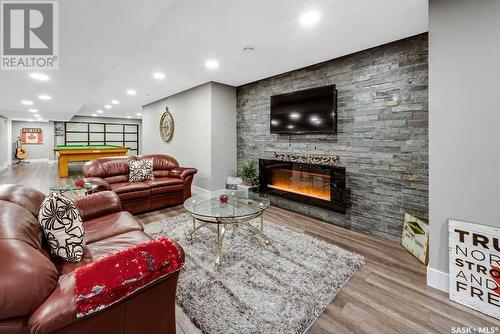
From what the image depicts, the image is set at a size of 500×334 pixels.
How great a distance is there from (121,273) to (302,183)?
314cm

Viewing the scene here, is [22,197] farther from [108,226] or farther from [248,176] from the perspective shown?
[248,176]

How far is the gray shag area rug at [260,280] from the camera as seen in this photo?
1.54m

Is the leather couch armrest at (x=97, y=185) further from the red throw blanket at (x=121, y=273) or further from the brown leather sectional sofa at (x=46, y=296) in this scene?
the red throw blanket at (x=121, y=273)

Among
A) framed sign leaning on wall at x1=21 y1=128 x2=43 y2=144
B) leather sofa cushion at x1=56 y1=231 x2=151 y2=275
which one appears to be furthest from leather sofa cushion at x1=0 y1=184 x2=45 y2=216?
framed sign leaning on wall at x1=21 y1=128 x2=43 y2=144

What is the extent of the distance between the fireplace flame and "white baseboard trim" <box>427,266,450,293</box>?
1.51 meters

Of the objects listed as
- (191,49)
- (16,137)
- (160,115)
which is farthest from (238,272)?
(16,137)

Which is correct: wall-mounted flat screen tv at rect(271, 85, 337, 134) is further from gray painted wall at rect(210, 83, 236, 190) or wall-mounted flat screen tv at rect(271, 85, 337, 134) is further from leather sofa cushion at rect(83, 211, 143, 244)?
leather sofa cushion at rect(83, 211, 143, 244)

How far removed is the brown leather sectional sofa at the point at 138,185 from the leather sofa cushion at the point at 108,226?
4.45ft

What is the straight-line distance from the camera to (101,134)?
1229 centimetres

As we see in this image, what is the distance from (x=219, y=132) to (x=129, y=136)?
10.5m

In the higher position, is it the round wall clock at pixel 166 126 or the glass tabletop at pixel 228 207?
the round wall clock at pixel 166 126

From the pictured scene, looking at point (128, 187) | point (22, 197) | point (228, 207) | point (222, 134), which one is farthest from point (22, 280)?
point (222, 134)

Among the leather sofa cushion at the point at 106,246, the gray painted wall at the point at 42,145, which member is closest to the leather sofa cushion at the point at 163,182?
the leather sofa cushion at the point at 106,246

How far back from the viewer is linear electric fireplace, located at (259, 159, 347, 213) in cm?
319
